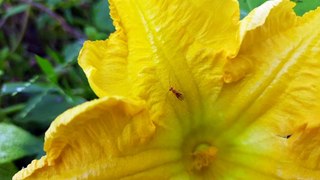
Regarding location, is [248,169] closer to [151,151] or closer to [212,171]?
[212,171]

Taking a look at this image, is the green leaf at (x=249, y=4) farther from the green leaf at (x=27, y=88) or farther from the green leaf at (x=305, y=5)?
the green leaf at (x=27, y=88)

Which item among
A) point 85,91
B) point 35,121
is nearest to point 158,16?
point 85,91

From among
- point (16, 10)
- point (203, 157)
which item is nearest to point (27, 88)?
point (16, 10)

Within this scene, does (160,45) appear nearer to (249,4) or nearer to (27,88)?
(249,4)

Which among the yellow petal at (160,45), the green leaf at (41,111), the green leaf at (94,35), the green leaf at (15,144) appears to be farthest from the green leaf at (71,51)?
the yellow petal at (160,45)

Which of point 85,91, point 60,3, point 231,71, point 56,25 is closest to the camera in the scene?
point 231,71

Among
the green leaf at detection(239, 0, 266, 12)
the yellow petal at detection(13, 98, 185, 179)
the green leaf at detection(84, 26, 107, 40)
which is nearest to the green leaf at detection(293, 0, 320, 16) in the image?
the green leaf at detection(239, 0, 266, 12)

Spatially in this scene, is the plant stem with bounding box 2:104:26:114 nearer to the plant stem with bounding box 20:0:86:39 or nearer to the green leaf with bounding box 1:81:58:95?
the green leaf with bounding box 1:81:58:95
